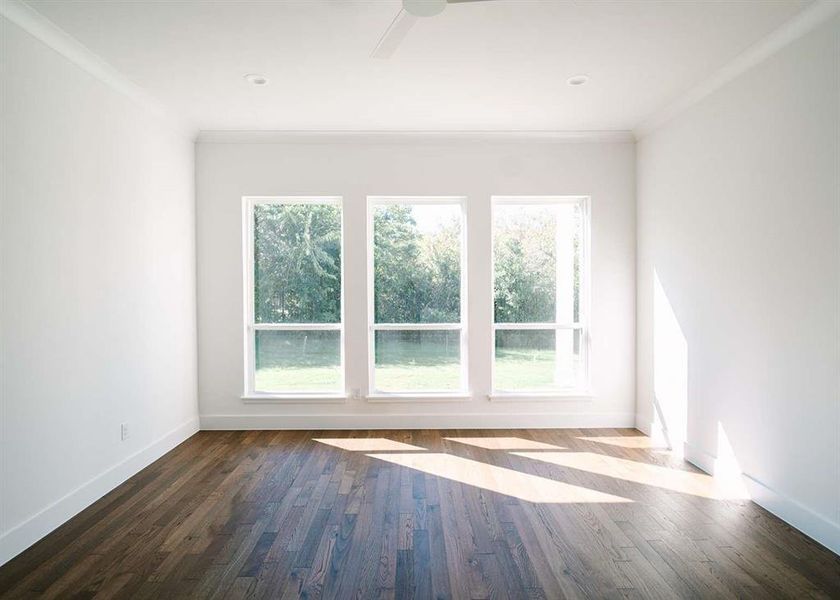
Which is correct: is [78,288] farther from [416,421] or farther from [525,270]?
[525,270]

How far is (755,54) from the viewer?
3229 mm

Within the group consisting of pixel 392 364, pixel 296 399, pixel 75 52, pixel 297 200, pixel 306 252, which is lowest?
pixel 296 399

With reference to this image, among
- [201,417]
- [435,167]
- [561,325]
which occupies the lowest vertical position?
[201,417]

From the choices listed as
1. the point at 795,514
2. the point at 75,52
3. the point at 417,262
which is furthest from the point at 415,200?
the point at 795,514

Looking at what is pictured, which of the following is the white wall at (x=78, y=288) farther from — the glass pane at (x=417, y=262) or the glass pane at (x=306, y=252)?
the glass pane at (x=417, y=262)

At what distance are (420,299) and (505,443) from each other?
1.59 m

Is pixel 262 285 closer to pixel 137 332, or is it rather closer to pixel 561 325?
pixel 137 332

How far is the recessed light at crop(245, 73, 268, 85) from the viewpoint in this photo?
11.9 feet

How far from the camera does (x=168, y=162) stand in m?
4.43

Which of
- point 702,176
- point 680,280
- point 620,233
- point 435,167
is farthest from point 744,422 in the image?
point 435,167

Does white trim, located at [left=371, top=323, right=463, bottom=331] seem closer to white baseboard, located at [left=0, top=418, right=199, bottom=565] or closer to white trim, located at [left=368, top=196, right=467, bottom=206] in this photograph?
white trim, located at [left=368, top=196, right=467, bottom=206]

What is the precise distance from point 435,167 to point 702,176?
2300 mm

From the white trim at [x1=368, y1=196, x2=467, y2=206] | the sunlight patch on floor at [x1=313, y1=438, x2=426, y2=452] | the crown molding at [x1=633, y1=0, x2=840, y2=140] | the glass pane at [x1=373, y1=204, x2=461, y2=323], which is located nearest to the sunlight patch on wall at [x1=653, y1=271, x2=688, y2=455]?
the crown molding at [x1=633, y1=0, x2=840, y2=140]

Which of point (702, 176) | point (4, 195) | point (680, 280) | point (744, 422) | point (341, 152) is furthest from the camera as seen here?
point (341, 152)
